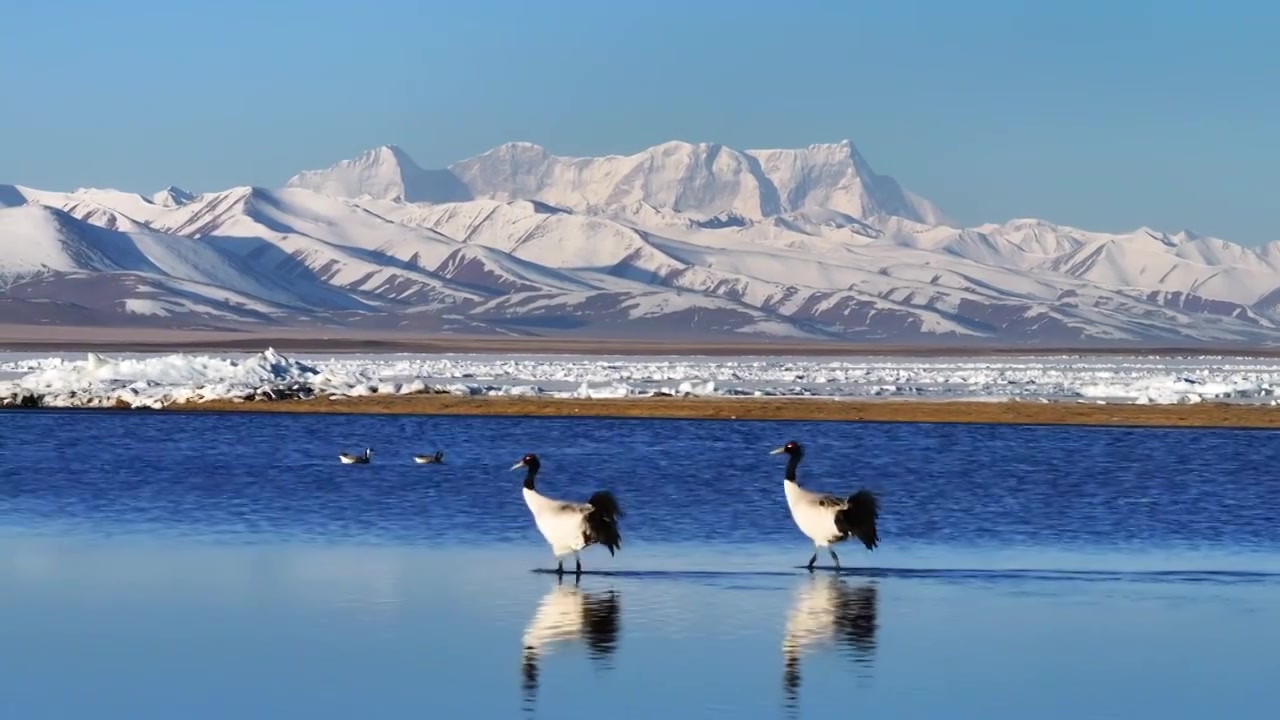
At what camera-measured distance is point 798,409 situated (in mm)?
47906

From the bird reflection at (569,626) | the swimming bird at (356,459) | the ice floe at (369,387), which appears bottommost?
the bird reflection at (569,626)

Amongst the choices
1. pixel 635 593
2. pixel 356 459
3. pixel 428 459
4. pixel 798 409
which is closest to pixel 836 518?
pixel 635 593

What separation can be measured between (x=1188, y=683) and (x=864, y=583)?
555cm

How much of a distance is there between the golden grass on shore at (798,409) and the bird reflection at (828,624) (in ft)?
90.0

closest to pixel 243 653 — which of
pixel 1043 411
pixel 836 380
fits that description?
pixel 1043 411

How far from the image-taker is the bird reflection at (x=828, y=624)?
14227mm

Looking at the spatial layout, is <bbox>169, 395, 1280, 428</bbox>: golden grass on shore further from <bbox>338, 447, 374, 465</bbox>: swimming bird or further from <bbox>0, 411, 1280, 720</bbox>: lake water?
<bbox>338, 447, 374, 465</bbox>: swimming bird

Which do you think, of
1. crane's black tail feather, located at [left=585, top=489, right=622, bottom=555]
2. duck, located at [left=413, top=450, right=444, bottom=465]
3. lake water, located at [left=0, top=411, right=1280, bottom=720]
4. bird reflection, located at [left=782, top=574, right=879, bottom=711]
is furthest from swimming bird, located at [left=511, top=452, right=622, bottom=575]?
duck, located at [left=413, top=450, right=444, bottom=465]

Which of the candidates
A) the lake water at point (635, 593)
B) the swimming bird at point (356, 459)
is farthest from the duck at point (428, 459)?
the swimming bird at point (356, 459)

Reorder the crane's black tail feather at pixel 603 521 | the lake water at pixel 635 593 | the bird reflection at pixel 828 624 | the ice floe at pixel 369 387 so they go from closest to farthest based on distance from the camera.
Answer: the lake water at pixel 635 593, the bird reflection at pixel 828 624, the crane's black tail feather at pixel 603 521, the ice floe at pixel 369 387

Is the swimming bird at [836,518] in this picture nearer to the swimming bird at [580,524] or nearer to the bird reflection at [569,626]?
the swimming bird at [580,524]

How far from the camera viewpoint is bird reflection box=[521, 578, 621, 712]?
14.1m

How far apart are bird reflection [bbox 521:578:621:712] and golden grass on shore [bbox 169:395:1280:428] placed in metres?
28.4

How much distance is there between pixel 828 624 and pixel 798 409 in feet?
105
